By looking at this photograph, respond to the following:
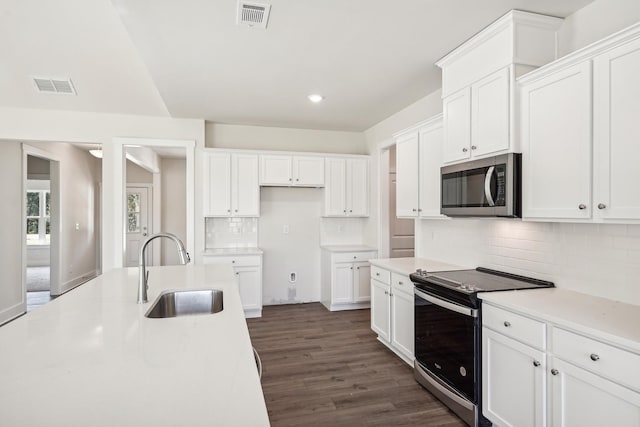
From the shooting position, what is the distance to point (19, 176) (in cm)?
493

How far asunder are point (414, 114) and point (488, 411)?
3046mm

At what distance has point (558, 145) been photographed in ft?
6.61

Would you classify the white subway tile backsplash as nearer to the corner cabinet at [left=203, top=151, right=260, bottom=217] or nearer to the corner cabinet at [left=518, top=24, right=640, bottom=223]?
the corner cabinet at [left=518, top=24, right=640, bottom=223]

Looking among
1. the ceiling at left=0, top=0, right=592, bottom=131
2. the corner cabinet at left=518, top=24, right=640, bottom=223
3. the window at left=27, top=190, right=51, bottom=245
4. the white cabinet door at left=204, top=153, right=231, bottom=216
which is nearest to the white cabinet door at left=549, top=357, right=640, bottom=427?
the corner cabinet at left=518, top=24, right=640, bottom=223

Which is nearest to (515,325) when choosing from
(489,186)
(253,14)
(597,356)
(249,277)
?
(597,356)

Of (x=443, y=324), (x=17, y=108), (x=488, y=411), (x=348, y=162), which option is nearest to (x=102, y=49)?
(x=17, y=108)

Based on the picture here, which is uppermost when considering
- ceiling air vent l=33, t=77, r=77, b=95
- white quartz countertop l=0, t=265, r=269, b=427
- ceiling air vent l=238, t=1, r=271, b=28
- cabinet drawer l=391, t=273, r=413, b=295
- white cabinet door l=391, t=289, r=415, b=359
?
ceiling air vent l=33, t=77, r=77, b=95

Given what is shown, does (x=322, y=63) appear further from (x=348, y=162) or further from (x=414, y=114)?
(x=348, y=162)

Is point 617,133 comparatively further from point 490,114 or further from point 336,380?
point 336,380

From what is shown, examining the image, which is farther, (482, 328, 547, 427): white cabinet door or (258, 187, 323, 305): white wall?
(258, 187, 323, 305): white wall

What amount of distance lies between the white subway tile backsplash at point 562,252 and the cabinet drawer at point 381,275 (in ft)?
2.09

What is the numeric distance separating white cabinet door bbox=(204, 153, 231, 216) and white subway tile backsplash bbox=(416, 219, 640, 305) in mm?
2874

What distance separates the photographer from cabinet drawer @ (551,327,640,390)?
1427mm

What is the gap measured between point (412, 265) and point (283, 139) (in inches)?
111
